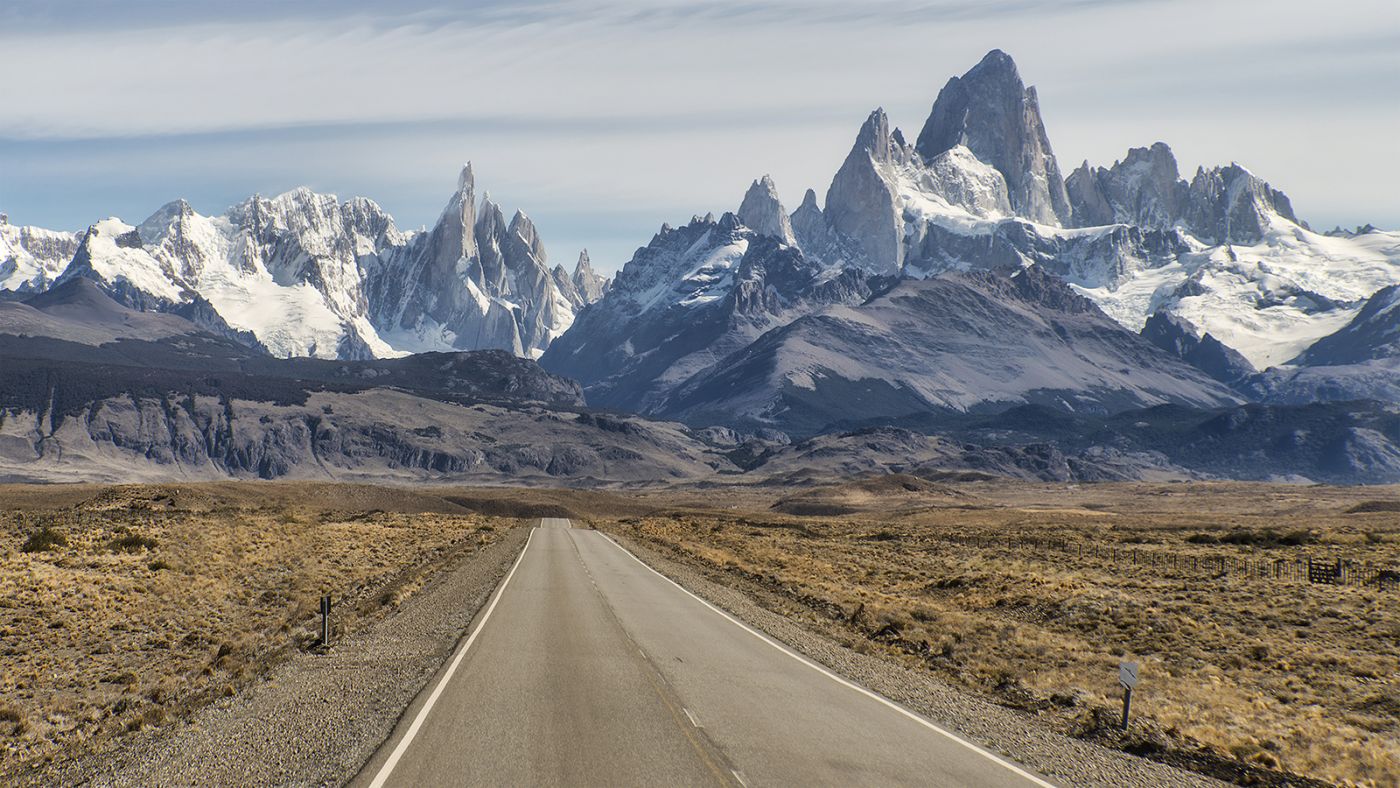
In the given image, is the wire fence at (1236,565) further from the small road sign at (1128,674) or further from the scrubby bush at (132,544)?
the scrubby bush at (132,544)

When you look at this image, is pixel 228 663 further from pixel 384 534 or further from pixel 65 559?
pixel 384 534

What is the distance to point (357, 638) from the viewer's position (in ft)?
88.0

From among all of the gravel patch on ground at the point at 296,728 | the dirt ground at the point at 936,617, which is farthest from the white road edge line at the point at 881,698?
the gravel patch on ground at the point at 296,728

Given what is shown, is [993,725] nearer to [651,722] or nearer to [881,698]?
[881,698]

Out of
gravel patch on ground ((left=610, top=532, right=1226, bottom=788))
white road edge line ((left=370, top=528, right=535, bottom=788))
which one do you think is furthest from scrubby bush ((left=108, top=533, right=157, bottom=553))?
gravel patch on ground ((left=610, top=532, right=1226, bottom=788))

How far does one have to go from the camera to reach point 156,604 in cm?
3250

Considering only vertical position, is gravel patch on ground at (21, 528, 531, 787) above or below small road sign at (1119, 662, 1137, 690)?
below

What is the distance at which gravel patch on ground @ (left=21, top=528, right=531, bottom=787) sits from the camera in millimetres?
14891

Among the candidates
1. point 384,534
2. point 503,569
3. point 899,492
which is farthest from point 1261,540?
point 899,492

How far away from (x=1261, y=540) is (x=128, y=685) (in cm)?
6519

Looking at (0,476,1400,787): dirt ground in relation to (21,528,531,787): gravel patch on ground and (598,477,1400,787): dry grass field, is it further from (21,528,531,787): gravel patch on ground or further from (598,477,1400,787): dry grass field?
(21,528,531,787): gravel patch on ground

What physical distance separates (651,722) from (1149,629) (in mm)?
21099

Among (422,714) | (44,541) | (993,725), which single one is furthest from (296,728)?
(44,541)

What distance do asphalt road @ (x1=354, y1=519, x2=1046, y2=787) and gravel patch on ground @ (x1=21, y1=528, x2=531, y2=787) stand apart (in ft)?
1.85
